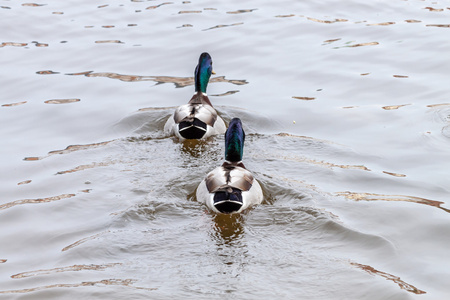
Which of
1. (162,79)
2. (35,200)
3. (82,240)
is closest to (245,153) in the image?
(35,200)

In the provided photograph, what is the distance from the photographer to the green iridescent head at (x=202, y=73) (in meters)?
11.5

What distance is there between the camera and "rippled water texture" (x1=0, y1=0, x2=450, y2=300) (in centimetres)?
642

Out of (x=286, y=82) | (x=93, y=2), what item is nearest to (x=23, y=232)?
(x=286, y=82)

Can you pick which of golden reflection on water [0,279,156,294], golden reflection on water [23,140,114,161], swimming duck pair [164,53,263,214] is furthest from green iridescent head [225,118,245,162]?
golden reflection on water [0,279,156,294]

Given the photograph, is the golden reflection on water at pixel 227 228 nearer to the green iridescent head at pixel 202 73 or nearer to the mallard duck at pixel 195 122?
the mallard duck at pixel 195 122

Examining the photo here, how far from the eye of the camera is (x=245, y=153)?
9672 mm

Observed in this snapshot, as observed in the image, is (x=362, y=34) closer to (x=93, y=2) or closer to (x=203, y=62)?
(x=203, y=62)

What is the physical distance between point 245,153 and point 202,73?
2297mm

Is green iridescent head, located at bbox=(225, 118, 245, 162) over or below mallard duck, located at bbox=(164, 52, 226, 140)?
over

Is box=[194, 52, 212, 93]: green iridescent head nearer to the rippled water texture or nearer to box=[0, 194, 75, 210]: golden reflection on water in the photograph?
the rippled water texture

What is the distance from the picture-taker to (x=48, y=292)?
235 inches

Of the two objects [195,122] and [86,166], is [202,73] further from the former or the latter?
[86,166]

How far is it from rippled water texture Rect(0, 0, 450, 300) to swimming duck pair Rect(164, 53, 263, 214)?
151mm

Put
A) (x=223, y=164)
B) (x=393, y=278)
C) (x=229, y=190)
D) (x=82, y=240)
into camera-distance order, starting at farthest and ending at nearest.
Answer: (x=223, y=164)
(x=229, y=190)
(x=82, y=240)
(x=393, y=278)
